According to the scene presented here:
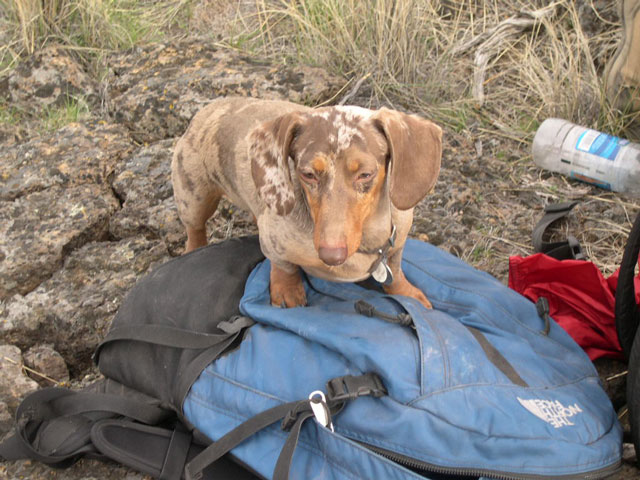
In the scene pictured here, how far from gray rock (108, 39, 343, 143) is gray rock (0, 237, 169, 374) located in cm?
106

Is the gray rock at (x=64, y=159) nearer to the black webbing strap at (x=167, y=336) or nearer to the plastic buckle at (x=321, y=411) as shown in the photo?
the black webbing strap at (x=167, y=336)

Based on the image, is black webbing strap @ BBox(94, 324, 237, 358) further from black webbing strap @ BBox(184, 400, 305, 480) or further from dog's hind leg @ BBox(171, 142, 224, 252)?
dog's hind leg @ BBox(171, 142, 224, 252)

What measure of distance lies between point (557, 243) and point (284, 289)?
127 cm

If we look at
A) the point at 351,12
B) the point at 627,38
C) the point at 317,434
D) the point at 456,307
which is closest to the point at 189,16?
the point at 351,12

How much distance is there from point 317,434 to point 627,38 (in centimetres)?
277

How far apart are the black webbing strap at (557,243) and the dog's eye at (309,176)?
133 cm

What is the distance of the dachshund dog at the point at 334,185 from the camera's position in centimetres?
173

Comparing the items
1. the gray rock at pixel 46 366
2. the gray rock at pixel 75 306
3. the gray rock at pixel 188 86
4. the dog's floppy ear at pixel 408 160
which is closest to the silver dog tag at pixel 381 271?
the dog's floppy ear at pixel 408 160

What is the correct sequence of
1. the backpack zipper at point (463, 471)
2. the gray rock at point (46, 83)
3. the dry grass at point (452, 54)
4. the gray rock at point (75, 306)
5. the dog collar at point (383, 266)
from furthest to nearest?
the gray rock at point (46, 83) < the dry grass at point (452, 54) < the gray rock at point (75, 306) < the dog collar at point (383, 266) < the backpack zipper at point (463, 471)

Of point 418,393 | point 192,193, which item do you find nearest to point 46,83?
point 192,193

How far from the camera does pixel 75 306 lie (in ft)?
8.61

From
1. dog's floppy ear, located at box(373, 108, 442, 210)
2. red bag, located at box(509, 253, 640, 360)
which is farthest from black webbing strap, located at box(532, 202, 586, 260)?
dog's floppy ear, located at box(373, 108, 442, 210)

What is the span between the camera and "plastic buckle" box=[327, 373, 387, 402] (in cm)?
163

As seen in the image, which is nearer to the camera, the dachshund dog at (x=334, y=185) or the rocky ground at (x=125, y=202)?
the dachshund dog at (x=334, y=185)
